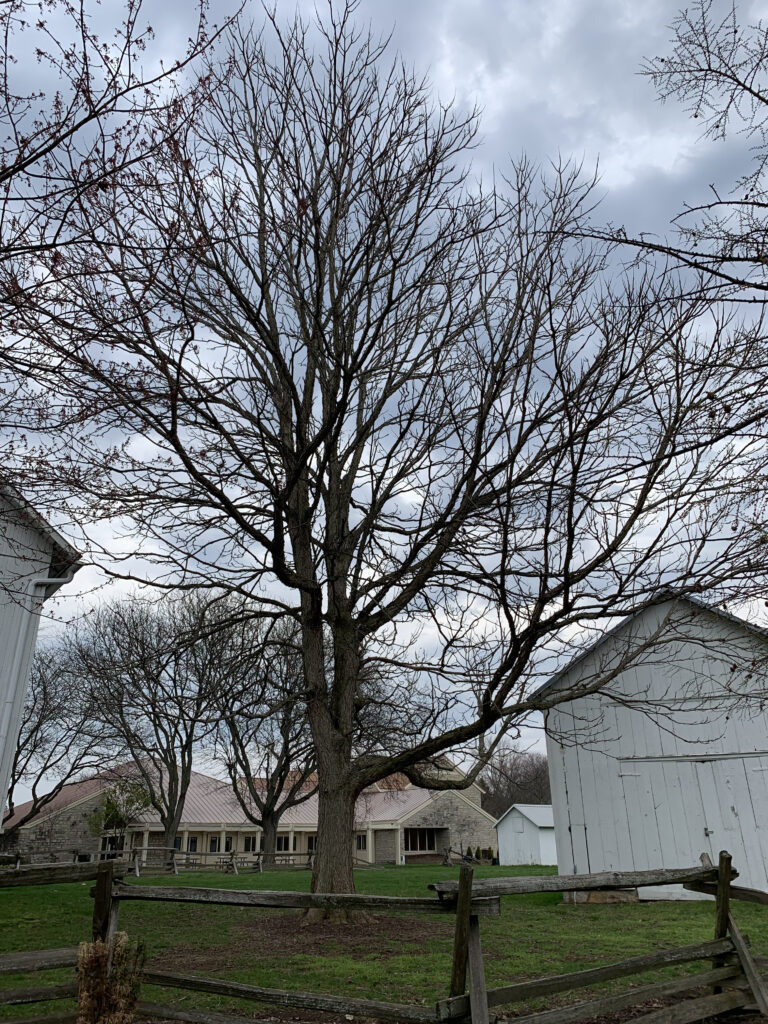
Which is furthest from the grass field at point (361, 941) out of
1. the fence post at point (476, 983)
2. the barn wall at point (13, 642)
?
the barn wall at point (13, 642)

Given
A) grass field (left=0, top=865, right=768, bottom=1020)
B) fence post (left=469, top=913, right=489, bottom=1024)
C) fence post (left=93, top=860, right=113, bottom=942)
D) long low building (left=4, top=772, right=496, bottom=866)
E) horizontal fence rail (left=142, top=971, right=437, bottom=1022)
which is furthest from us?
long low building (left=4, top=772, right=496, bottom=866)

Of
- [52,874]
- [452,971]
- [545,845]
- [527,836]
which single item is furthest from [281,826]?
[452,971]

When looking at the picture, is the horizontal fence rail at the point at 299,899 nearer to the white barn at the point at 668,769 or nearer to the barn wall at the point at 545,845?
the white barn at the point at 668,769

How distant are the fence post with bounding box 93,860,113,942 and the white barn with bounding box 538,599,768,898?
8.13m

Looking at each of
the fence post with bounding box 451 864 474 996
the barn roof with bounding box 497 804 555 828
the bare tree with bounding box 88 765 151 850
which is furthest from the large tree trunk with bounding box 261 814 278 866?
the fence post with bounding box 451 864 474 996

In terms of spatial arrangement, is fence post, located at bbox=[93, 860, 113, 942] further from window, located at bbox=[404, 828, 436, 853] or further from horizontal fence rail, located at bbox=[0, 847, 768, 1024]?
window, located at bbox=[404, 828, 436, 853]

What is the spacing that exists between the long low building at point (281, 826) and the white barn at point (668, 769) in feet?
97.3

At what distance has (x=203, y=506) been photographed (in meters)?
9.71

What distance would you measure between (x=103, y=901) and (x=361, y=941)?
14.2 ft

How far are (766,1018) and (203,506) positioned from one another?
7.81 m

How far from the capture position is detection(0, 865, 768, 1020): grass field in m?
6.50

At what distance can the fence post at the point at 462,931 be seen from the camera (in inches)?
183

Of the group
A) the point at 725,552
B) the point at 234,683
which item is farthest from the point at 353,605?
the point at 725,552

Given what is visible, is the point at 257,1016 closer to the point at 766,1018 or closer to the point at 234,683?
the point at 766,1018
